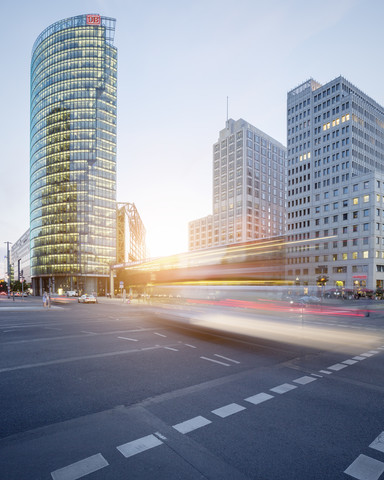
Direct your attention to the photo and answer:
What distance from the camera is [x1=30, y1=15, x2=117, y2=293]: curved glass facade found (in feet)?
332

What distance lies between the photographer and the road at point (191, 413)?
4.02 m

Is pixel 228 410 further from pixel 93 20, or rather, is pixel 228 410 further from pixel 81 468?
pixel 93 20

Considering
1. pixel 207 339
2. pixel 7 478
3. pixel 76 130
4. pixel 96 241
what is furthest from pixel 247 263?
pixel 76 130

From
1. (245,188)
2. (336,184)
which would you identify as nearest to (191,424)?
(336,184)

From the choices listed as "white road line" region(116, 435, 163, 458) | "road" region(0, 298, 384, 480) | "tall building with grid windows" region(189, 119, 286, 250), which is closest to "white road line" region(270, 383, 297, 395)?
"road" region(0, 298, 384, 480)

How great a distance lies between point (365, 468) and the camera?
4.04m

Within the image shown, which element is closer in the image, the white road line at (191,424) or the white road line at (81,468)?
the white road line at (81,468)

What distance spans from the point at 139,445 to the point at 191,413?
53.3 inches

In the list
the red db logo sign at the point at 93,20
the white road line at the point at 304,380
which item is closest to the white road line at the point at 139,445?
the white road line at the point at 304,380

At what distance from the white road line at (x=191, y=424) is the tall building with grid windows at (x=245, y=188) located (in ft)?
374

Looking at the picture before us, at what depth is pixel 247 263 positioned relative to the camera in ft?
61.3

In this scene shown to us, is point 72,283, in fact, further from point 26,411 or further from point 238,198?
point 26,411

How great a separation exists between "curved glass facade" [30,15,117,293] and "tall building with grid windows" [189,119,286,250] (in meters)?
47.7

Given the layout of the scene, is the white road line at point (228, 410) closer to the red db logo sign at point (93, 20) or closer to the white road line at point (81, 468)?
the white road line at point (81, 468)
